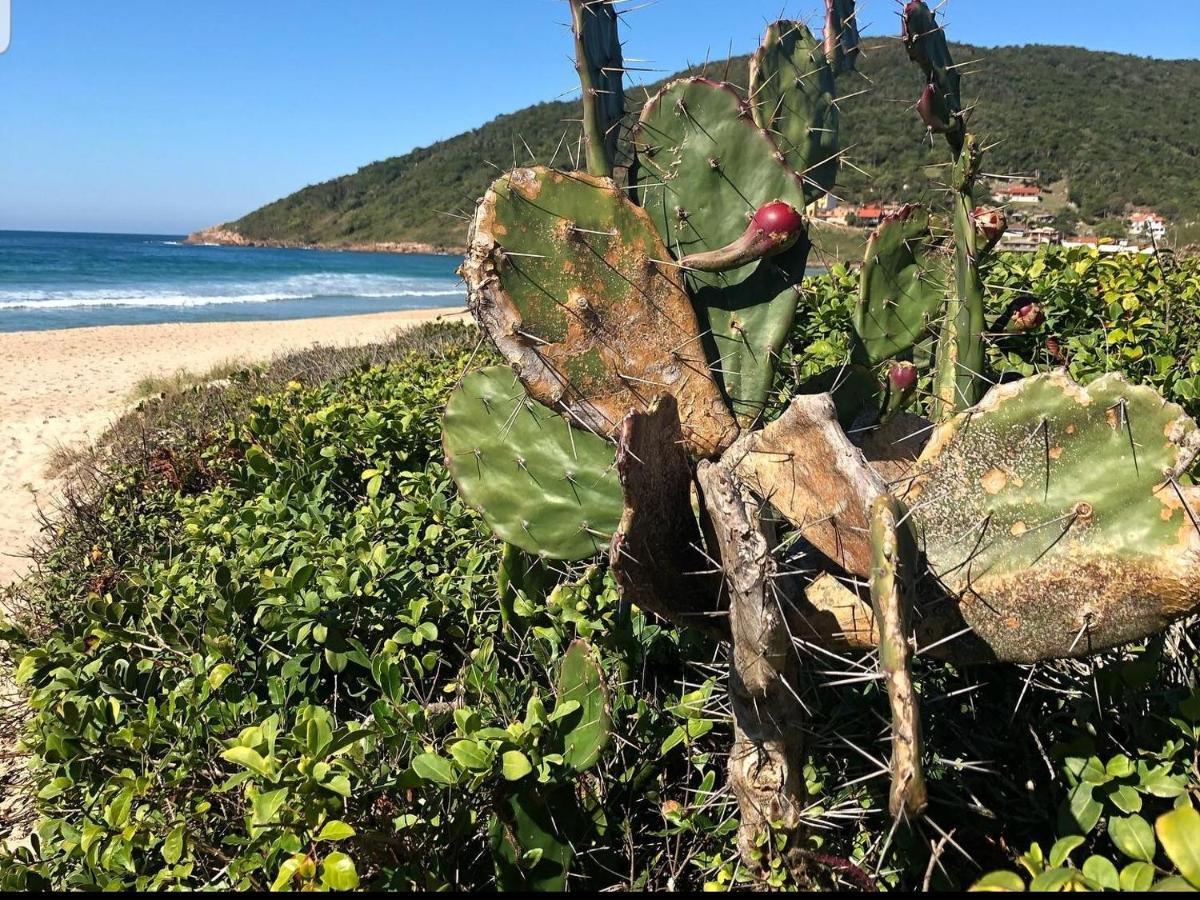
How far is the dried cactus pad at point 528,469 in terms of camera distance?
1.95 meters

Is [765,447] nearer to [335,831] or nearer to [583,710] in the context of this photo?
[583,710]

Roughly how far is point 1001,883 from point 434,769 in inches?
36.1

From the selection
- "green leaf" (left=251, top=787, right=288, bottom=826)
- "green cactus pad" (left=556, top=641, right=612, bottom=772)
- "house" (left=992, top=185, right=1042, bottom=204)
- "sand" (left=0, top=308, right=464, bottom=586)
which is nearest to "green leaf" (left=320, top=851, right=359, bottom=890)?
"green leaf" (left=251, top=787, right=288, bottom=826)

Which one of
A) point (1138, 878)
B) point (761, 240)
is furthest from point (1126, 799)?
point (761, 240)

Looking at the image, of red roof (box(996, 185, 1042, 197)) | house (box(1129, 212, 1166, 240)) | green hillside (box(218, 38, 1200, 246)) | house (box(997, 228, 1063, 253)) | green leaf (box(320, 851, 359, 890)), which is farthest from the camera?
green hillside (box(218, 38, 1200, 246))

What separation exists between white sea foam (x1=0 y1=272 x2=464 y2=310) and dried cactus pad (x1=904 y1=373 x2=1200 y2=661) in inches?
935

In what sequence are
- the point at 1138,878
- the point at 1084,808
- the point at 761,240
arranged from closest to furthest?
the point at 1138,878 → the point at 1084,808 → the point at 761,240

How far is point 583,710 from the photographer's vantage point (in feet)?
5.39

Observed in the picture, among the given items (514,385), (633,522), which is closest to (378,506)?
(514,385)

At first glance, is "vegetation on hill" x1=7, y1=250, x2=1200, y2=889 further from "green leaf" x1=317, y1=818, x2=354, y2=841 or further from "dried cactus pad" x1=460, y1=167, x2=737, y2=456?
"dried cactus pad" x1=460, y1=167, x2=737, y2=456

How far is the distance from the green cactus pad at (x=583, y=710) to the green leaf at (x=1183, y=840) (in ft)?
2.95

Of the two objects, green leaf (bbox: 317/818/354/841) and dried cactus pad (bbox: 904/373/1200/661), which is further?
dried cactus pad (bbox: 904/373/1200/661)

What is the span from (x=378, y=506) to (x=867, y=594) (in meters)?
1.81

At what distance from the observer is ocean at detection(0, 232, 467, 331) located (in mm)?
26000
